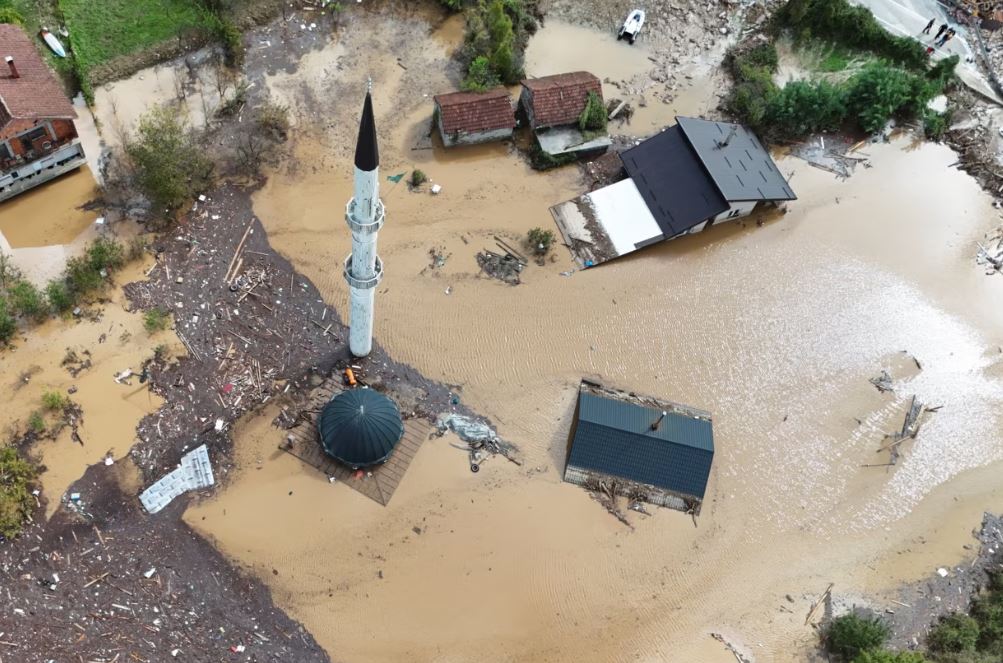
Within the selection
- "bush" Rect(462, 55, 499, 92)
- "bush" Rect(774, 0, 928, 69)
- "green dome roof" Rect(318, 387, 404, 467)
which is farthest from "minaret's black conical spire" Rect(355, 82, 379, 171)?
"bush" Rect(774, 0, 928, 69)

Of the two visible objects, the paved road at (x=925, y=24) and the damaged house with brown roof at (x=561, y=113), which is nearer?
the damaged house with brown roof at (x=561, y=113)

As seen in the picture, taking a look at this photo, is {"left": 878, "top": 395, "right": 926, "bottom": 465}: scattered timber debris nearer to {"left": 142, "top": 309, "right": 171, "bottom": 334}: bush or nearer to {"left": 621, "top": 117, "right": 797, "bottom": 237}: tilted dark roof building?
{"left": 621, "top": 117, "right": 797, "bottom": 237}: tilted dark roof building

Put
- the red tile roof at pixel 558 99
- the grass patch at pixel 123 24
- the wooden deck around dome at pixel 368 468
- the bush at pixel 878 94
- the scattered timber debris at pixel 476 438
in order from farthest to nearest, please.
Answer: the bush at pixel 878 94 < the grass patch at pixel 123 24 < the red tile roof at pixel 558 99 < the scattered timber debris at pixel 476 438 < the wooden deck around dome at pixel 368 468

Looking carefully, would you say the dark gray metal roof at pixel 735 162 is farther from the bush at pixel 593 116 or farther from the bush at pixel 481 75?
the bush at pixel 481 75

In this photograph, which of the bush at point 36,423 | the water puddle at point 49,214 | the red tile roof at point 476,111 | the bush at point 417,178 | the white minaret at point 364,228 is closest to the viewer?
the white minaret at point 364,228

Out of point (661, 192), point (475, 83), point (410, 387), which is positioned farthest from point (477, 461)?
point (475, 83)

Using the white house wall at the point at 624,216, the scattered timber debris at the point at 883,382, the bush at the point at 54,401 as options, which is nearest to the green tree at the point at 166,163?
the bush at the point at 54,401

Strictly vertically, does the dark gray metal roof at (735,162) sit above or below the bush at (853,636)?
above

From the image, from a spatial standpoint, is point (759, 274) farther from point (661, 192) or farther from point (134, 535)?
point (134, 535)
